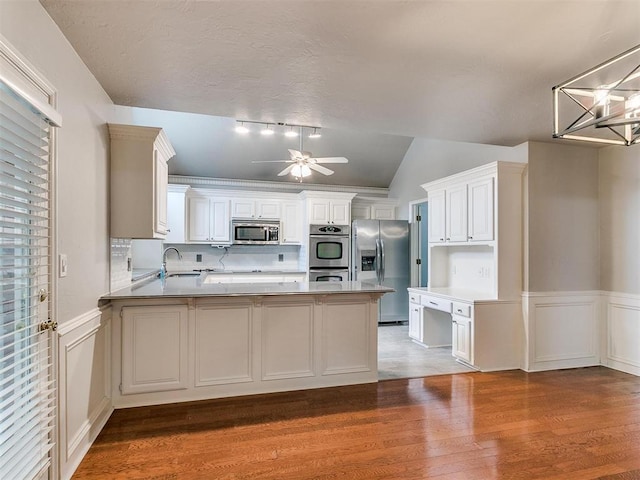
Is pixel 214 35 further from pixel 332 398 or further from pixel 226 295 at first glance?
pixel 332 398

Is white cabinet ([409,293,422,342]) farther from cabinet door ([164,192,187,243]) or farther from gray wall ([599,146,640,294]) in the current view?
cabinet door ([164,192,187,243])

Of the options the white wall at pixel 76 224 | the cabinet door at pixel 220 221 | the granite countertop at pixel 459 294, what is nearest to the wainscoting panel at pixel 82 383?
the white wall at pixel 76 224

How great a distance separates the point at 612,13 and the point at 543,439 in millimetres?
2499

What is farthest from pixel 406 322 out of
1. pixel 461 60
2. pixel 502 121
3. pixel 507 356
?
pixel 461 60

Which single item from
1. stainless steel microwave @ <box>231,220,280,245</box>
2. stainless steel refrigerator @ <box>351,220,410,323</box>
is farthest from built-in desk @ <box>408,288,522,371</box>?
stainless steel microwave @ <box>231,220,280,245</box>

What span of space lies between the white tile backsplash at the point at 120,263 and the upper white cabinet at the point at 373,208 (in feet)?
13.7

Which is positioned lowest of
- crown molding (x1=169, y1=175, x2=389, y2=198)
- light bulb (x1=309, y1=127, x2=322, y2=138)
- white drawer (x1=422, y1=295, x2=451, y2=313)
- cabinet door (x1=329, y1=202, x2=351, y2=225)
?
white drawer (x1=422, y1=295, x2=451, y2=313)

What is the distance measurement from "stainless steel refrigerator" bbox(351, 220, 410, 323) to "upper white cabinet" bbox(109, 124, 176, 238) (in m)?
3.83

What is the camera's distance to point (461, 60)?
2.24 metres

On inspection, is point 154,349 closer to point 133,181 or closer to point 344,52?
point 133,181

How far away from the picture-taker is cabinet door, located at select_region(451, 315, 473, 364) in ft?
12.6

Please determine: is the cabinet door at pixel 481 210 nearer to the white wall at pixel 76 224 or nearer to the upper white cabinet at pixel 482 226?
the upper white cabinet at pixel 482 226

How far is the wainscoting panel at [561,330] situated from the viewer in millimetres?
3844

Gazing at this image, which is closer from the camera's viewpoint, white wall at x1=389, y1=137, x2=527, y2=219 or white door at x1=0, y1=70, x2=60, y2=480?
white door at x1=0, y1=70, x2=60, y2=480
